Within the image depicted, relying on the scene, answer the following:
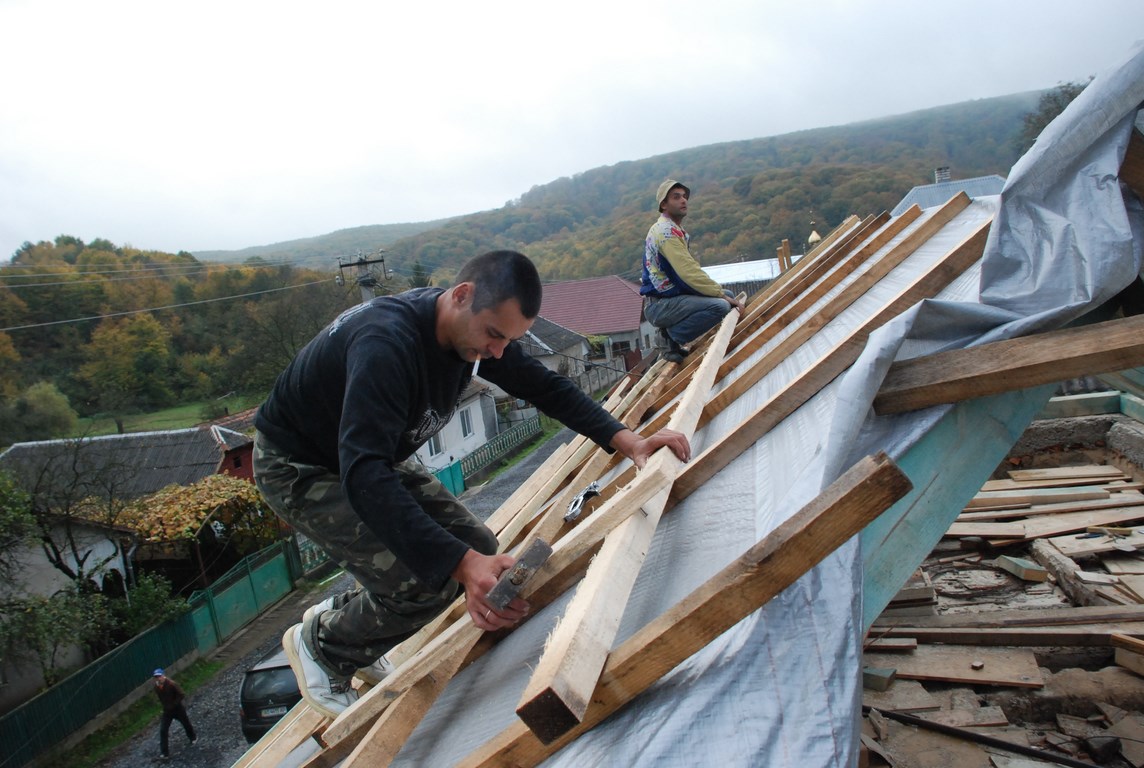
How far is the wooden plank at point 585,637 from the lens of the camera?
134 centimetres

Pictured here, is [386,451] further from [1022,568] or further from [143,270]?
[143,270]

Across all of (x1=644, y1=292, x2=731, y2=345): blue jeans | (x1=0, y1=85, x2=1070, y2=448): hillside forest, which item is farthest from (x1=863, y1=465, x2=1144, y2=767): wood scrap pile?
(x1=0, y1=85, x2=1070, y2=448): hillside forest

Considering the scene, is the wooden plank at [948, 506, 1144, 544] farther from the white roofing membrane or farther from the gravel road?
the gravel road

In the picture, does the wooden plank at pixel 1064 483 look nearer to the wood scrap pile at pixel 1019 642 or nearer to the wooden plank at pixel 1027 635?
the wood scrap pile at pixel 1019 642

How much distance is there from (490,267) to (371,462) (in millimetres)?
828

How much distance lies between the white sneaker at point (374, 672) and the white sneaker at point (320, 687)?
0.07 meters

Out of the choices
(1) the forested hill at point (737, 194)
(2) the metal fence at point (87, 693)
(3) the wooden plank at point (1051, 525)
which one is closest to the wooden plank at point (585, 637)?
(3) the wooden plank at point (1051, 525)

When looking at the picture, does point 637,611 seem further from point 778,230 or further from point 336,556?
point 778,230

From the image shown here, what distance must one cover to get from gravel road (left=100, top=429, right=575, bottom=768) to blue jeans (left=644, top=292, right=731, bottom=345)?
6653 millimetres

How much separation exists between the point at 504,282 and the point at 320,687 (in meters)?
1.76

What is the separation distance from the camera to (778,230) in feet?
153

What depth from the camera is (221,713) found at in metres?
12.9

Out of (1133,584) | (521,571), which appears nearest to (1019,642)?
(1133,584)

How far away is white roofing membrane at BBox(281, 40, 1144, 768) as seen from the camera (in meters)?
1.54
